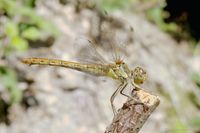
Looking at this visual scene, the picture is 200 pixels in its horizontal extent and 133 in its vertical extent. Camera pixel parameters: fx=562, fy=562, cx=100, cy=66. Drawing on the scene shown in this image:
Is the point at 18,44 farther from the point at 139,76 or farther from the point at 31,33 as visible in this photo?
the point at 139,76

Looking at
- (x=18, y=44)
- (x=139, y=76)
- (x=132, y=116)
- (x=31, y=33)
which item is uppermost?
(x=31, y=33)

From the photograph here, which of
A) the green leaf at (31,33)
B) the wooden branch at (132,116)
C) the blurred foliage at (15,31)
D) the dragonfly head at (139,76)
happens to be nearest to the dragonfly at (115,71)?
the dragonfly head at (139,76)

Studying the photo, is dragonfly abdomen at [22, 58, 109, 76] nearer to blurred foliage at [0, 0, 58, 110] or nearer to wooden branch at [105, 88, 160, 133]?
wooden branch at [105, 88, 160, 133]

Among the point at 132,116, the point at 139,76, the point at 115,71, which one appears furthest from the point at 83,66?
the point at 132,116

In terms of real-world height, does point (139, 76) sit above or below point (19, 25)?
below

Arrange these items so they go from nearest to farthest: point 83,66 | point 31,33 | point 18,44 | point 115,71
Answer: point 115,71, point 83,66, point 18,44, point 31,33

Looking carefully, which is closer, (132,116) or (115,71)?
(132,116)

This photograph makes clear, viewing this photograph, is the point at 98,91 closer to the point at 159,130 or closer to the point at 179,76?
the point at 159,130

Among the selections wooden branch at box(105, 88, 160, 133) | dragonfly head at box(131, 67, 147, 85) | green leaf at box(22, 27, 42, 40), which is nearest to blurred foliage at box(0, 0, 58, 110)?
green leaf at box(22, 27, 42, 40)
